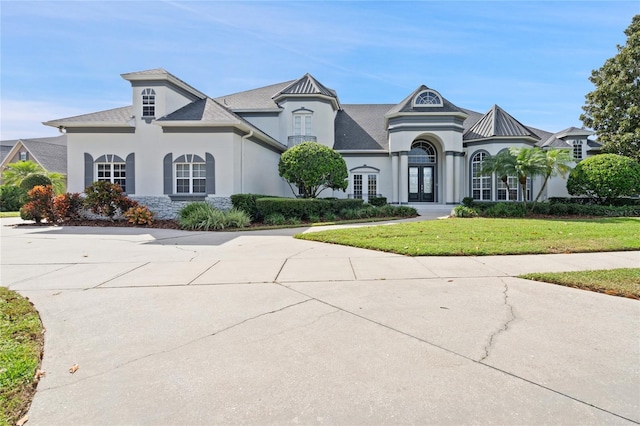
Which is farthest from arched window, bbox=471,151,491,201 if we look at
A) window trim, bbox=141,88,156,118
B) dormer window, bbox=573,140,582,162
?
window trim, bbox=141,88,156,118

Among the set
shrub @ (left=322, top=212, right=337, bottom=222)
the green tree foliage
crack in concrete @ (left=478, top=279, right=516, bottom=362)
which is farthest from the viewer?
the green tree foliage

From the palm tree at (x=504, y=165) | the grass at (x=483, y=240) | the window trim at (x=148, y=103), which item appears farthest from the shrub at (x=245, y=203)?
the palm tree at (x=504, y=165)

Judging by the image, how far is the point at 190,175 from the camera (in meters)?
16.5

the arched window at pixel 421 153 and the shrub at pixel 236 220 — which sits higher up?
the arched window at pixel 421 153

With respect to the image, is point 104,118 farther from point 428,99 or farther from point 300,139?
point 428,99

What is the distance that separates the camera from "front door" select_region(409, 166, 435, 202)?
79.1 ft

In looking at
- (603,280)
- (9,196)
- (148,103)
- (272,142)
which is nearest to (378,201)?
(272,142)

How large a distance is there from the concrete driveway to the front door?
18563 mm

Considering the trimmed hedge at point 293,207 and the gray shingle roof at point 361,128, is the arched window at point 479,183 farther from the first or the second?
the trimmed hedge at point 293,207

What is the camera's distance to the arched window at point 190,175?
53.5 ft

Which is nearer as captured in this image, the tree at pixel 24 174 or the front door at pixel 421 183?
the tree at pixel 24 174

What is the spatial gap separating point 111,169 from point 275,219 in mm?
9128

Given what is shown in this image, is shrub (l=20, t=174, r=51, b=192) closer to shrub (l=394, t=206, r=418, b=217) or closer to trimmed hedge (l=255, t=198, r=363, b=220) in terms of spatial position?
trimmed hedge (l=255, t=198, r=363, b=220)

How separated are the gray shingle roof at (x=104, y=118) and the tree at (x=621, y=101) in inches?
1149
